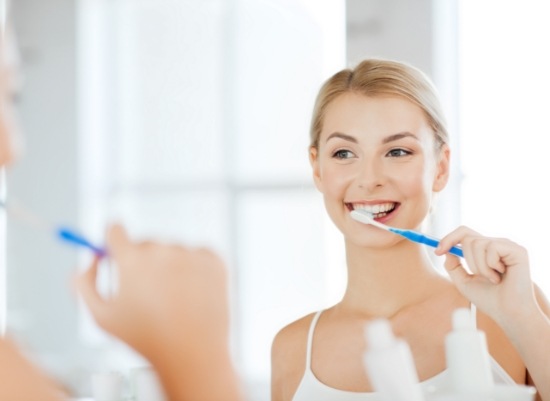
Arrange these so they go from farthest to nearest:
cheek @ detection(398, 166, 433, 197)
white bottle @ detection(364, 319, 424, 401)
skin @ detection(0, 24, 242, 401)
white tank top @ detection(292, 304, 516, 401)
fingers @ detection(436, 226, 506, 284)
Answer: cheek @ detection(398, 166, 433, 197), white tank top @ detection(292, 304, 516, 401), fingers @ detection(436, 226, 506, 284), white bottle @ detection(364, 319, 424, 401), skin @ detection(0, 24, 242, 401)

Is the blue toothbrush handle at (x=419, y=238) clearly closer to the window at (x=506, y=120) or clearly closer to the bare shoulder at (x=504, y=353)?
the bare shoulder at (x=504, y=353)

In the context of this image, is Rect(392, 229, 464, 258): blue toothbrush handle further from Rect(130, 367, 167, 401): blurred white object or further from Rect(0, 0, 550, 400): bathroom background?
Rect(0, 0, 550, 400): bathroom background

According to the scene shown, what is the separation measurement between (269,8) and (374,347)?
1.98 metres

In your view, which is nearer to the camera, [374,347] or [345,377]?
[374,347]

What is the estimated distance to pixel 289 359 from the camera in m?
1.13

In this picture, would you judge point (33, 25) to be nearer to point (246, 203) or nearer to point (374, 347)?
point (246, 203)

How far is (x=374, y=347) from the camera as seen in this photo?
1.70 feet

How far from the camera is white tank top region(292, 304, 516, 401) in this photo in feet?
3.04

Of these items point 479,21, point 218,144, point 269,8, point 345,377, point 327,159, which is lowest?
point 345,377

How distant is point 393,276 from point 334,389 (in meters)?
0.16

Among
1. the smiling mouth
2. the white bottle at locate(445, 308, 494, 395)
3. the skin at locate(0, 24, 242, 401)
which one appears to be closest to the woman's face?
the smiling mouth

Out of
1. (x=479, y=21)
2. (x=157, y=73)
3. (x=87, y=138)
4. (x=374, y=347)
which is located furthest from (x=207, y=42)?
(x=374, y=347)

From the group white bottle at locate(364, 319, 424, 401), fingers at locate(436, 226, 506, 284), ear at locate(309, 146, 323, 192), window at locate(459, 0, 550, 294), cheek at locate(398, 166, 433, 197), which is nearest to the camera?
white bottle at locate(364, 319, 424, 401)

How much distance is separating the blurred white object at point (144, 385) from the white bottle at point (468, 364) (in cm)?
51
